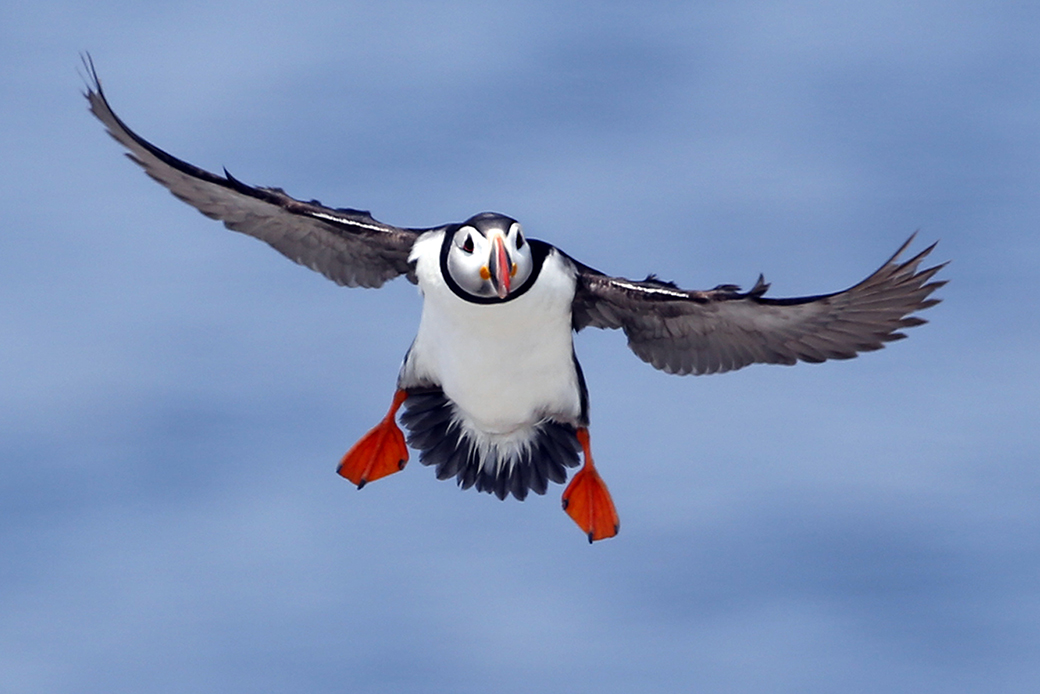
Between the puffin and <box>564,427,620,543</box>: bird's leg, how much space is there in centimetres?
1

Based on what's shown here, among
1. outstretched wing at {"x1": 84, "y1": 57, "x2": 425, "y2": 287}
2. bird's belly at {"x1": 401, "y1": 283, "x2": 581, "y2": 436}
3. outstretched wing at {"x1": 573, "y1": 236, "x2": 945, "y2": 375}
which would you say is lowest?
bird's belly at {"x1": 401, "y1": 283, "x2": 581, "y2": 436}

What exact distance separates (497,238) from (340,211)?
7.34ft

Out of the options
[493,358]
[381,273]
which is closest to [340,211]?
[381,273]

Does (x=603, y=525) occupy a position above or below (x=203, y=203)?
below

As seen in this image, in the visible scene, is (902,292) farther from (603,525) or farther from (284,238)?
(284,238)

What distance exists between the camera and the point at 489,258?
20062mm

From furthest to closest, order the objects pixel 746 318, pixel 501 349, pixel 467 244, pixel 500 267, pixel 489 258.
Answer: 1. pixel 746 318
2. pixel 501 349
3. pixel 467 244
4. pixel 489 258
5. pixel 500 267

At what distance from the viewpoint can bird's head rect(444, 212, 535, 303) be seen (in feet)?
65.7

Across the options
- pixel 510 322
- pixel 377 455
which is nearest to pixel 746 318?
pixel 510 322

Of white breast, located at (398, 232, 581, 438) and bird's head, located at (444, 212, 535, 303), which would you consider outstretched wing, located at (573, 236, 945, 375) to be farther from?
bird's head, located at (444, 212, 535, 303)

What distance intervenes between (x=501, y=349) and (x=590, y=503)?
193 cm

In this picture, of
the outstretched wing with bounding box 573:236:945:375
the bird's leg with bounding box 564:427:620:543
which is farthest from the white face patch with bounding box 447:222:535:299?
the bird's leg with bounding box 564:427:620:543

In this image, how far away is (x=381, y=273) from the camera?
874 inches

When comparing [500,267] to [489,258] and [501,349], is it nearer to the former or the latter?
[489,258]
